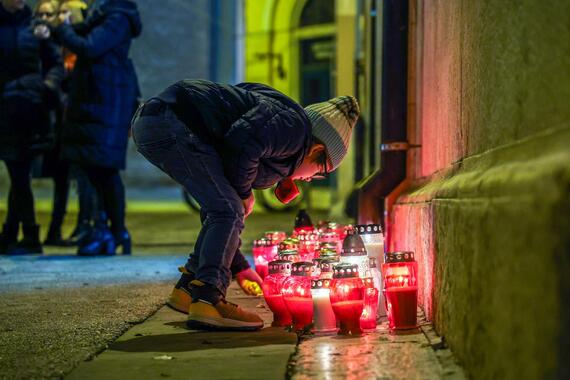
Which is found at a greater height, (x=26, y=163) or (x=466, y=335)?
(x=26, y=163)

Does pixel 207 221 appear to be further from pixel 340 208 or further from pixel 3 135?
pixel 340 208

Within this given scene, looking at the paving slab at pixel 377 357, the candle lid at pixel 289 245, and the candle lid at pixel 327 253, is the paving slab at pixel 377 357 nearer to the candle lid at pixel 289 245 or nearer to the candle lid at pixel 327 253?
the candle lid at pixel 327 253

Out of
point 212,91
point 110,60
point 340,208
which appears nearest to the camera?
point 212,91

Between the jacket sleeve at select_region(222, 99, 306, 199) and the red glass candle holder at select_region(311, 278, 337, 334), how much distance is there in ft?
1.57

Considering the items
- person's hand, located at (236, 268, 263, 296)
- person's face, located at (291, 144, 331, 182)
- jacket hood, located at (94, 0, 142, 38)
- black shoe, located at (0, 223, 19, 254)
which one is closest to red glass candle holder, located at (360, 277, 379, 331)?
person's face, located at (291, 144, 331, 182)

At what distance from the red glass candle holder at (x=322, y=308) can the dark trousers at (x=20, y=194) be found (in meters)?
4.04

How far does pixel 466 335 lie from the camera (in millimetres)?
2279

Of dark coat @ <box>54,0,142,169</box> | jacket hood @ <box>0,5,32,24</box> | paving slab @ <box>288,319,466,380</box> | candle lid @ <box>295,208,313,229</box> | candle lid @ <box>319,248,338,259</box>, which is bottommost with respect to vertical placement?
paving slab @ <box>288,319,466,380</box>

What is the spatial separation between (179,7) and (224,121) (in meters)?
13.9

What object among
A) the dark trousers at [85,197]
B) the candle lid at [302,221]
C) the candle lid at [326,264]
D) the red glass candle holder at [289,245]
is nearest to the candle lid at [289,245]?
the red glass candle holder at [289,245]

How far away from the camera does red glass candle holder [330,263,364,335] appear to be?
301cm

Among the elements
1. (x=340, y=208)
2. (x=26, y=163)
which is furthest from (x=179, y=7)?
(x=26, y=163)

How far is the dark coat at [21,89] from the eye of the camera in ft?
21.5

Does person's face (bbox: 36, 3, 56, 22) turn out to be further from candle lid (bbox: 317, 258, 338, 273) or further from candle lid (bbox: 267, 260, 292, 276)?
candle lid (bbox: 317, 258, 338, 273)
